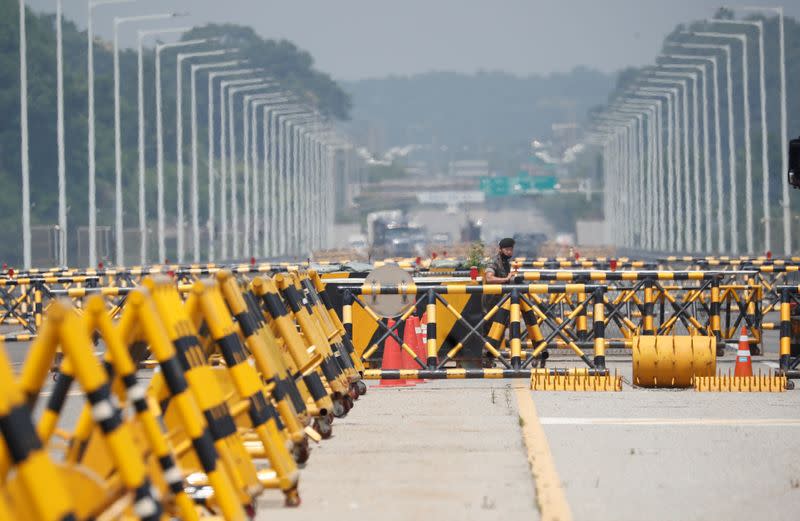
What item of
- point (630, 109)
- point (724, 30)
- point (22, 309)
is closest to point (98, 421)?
point (22, 309)

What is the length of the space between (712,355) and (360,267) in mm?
9316

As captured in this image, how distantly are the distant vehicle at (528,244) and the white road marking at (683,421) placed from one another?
2743 inches

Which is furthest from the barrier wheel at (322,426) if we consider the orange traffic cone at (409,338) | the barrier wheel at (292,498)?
the orange traffic cone at (409,338)

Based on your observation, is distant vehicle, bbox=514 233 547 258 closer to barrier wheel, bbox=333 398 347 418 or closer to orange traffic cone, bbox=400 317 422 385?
orange traffic cone, bbox=400 317 422 385

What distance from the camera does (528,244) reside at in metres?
95.1

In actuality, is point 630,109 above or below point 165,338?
above

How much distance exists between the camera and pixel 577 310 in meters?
20.0

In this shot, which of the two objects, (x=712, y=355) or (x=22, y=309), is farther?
(x=22, y=309)

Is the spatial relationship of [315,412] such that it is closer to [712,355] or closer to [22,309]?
[712,355]

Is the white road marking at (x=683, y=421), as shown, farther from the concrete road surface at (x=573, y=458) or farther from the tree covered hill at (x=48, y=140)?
the tree covered hill at (x=48, y=140)

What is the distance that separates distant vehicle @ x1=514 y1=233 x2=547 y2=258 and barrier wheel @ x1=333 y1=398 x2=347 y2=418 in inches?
2744

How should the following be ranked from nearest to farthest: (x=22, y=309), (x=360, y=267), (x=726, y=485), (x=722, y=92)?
(x=726, y=485) < (x=360, y=267) < (x=22, y=309) < (x=722, y=92)

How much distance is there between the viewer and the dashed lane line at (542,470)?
33.5 ft

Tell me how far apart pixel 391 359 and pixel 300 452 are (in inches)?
305
